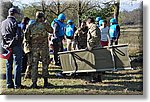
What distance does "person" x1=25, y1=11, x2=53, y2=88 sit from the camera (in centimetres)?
718

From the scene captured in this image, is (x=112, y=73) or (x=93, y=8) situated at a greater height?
(x=93, y=8)

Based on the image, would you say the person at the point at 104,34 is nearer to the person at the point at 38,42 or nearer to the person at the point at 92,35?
the person at the point at 92,35

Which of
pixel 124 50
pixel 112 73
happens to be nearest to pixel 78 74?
pixel 112 73

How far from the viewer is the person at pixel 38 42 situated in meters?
7.18

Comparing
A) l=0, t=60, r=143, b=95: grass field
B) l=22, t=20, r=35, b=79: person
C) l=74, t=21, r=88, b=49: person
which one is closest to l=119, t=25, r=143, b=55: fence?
l=0, t=60, r=143, b=95: grass field

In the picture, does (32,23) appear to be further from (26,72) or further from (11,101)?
(11,101)

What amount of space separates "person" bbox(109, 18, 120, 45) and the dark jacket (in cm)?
182

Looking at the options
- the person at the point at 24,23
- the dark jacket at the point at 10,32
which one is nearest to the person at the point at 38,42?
the dark jacket at the point at 10,32

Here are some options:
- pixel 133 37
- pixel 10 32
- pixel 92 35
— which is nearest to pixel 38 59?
pixel 10 32

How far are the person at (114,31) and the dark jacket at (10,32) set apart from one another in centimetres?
182

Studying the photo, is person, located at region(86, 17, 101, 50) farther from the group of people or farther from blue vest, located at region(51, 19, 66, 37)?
blue vest, located at region(51, 19, 66, 37)

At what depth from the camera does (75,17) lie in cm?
759

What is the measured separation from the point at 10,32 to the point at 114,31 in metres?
2.15

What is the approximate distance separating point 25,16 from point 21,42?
23.1 inches
